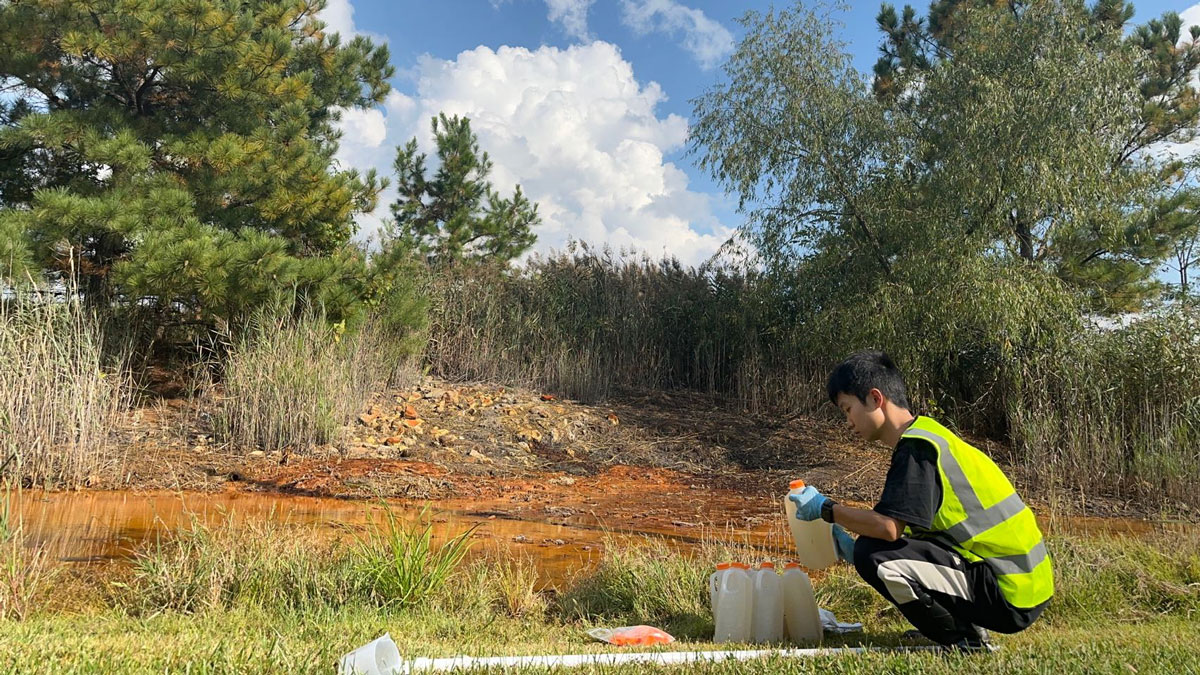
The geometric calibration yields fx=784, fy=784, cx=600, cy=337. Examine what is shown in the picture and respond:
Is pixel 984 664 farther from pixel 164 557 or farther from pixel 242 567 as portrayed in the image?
pixel 164 557

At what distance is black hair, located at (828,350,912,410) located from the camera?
11.5 ft

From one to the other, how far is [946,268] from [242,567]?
9.83m

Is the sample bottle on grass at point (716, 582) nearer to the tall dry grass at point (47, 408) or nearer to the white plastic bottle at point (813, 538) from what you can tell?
the white plastic bottle at point (813, 538)

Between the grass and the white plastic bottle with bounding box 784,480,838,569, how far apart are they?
432mm

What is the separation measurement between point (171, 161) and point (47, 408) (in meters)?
5.60

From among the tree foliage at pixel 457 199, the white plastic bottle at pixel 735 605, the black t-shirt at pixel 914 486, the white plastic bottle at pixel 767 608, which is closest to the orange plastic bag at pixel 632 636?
the white plastic bottle at pixel 735 605

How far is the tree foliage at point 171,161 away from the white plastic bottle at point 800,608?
8.73m

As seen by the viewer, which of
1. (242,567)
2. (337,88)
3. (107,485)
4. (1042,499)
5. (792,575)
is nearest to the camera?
(792,575)

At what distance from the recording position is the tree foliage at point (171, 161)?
10.0m

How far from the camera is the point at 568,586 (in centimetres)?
496

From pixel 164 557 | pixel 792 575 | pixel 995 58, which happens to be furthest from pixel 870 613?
pixel 995 58

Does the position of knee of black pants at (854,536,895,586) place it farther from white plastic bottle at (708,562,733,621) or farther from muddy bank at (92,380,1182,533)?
muddy bank at (92,380,1182,533)

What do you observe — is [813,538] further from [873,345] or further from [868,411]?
[873,345]

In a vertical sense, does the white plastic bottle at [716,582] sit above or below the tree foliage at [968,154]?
below
